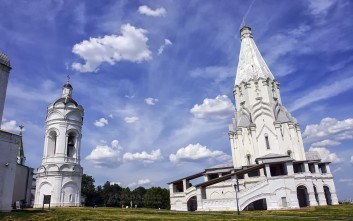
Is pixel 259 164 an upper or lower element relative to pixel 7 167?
upper

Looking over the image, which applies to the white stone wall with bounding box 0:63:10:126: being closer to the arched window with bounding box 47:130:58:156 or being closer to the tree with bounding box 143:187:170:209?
the arched window with bounding box 47:130:58:156

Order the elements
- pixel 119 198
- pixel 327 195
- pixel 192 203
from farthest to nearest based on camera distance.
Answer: pixel 119 198 < pixel 192 203 < pixel 327 195

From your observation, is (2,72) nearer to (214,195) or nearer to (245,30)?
(214,195)

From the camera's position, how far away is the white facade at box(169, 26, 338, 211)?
35.0 metres

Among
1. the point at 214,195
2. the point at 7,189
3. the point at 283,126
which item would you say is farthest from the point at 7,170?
the point at 283,126

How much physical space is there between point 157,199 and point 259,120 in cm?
3815

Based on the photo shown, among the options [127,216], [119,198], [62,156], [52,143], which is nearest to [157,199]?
[119,198]

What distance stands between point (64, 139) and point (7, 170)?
723 inches

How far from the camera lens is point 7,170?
2047 cm

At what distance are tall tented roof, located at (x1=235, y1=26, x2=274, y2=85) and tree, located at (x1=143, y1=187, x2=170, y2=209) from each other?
1490 inches

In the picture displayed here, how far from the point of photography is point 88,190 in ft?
235

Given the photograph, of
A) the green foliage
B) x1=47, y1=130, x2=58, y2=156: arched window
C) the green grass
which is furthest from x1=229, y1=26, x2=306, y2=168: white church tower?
the green foliage

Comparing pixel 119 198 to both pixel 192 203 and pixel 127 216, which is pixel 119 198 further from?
pixel 127 216

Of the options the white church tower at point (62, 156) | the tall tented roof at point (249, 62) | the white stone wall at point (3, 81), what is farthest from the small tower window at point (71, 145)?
the tall tented roof at point (249, 62)
